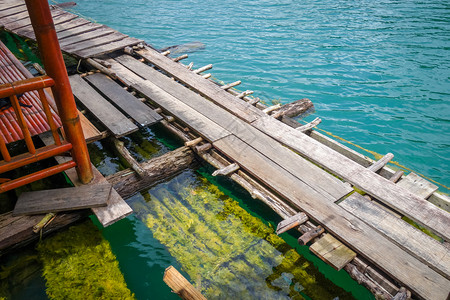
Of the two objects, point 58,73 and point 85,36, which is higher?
point 58,73

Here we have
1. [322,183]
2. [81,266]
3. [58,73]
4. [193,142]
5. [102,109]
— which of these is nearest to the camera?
[58,73]

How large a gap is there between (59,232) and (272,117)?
15.6 feet

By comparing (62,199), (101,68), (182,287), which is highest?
(182,287)

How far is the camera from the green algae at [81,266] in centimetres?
429

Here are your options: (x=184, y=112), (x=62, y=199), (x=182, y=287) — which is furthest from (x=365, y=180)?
(x=62, y=199)

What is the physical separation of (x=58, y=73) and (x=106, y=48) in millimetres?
5927

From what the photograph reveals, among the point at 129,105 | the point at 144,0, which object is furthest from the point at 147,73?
the point at 144,0

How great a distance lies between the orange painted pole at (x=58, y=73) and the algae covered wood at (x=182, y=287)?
2.48 metres

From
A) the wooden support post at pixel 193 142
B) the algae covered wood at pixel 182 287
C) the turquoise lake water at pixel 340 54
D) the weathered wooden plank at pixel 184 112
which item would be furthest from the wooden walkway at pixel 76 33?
the algae covered wood at pixel 182 287

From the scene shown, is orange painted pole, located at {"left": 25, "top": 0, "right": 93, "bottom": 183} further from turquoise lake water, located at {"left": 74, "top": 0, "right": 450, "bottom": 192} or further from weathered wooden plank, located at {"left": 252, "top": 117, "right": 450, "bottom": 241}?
turquoise lake water, located at {"left": 74, "top": 0, "right": 450, "bottom": 192}

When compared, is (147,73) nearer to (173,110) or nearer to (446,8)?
(173,110)

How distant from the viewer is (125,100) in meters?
7.16

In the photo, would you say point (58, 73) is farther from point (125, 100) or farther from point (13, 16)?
point (13, 16)

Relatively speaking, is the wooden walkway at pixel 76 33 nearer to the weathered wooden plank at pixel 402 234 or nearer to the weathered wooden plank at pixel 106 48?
the weathered wooden plank at pixel 106 48
